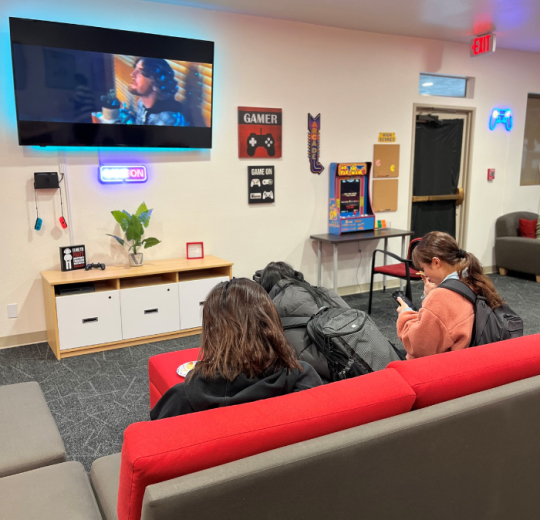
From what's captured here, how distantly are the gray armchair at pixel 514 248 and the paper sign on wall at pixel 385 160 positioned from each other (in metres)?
1.92

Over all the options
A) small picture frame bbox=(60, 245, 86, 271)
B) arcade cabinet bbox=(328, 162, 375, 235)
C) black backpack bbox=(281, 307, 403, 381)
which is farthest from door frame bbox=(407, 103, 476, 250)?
black backpack bbox=(281, 307, 403, 381)

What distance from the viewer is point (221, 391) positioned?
144 cm

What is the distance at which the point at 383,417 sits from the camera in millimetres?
1375

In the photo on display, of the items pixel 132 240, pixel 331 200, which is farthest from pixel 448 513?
pixel 331 200

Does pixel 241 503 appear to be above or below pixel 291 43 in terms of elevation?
below

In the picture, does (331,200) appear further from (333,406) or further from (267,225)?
(333,406)

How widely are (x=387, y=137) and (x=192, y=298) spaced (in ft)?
9.58

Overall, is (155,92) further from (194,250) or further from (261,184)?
(194,250)

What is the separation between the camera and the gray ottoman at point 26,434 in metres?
1.70

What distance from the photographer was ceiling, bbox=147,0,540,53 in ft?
13.7

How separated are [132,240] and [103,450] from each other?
2.15m

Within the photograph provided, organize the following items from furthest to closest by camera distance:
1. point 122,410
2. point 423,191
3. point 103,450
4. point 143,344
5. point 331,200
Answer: point 423,191 → point 331,200 → point 143,344 → point 122,410 → point 103,450

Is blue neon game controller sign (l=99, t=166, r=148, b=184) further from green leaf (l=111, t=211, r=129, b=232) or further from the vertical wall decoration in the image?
the vertical wall decoration

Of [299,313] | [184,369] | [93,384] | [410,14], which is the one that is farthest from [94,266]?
[410,14]
